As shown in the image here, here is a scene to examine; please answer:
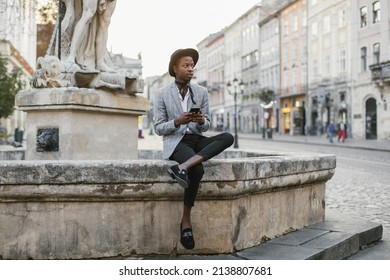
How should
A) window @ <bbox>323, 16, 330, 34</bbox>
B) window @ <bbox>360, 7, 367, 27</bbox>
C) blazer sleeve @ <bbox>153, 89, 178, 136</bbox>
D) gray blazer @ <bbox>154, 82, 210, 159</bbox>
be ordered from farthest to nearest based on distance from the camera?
window @ <bbox>323, 16, 330, 34</bbox> < window @ <bbox>360, 7, 367, 27</bbox> < blazer sleeve @ <bbox>153, 89, 178, 136</bbox> < gray blazer @ <bbox>154, 82, 210, 159</bbox>

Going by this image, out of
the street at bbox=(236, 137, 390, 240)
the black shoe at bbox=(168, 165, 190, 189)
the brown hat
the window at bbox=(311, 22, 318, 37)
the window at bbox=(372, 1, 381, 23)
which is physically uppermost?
the window at bbox=(311, 22, 318, 37)

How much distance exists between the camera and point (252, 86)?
7106cm

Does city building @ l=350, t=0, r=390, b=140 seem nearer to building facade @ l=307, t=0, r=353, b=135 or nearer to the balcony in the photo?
the balcony

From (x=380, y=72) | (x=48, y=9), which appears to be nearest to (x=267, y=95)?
(x=380, y=72)

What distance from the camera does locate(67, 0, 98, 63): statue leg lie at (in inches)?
257

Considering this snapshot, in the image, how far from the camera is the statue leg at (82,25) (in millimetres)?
6516

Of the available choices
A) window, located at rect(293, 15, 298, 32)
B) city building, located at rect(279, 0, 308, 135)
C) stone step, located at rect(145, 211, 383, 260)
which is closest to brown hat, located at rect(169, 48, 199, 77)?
stone step, located at rect(145, 211, 383, 260)

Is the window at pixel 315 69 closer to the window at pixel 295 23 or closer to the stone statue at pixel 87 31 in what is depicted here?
the window at pixel 295 23

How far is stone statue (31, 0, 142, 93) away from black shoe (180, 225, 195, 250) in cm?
271

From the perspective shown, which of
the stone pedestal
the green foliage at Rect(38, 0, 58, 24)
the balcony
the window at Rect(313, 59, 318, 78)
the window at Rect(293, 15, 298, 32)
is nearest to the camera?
the stone pedestal

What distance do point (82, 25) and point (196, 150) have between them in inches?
115

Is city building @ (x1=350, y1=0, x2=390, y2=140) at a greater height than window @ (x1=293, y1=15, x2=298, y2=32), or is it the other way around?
window @ (x1=293, y1=15, x2=298, y2=32)

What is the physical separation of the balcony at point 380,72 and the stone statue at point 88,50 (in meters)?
30.0

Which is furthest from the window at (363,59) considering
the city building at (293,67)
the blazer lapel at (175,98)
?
the blazer lapel at (175,98)
